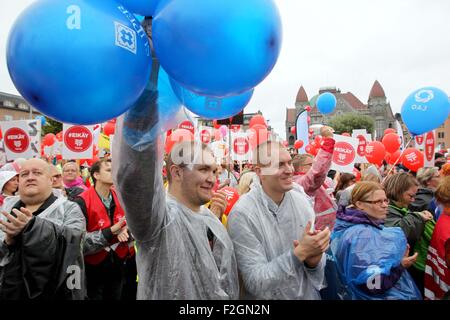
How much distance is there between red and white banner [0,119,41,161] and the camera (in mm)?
5945

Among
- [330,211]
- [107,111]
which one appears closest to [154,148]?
[107,111]

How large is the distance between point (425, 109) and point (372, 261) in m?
4.70

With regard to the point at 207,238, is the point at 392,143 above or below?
above

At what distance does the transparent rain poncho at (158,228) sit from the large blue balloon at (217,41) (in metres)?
0.29

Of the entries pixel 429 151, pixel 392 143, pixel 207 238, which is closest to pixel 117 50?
pixel 207 238

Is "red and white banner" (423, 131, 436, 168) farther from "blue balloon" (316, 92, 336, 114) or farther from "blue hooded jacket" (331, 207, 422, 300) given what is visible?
"blue balloon" (316, 92, 336, 114)

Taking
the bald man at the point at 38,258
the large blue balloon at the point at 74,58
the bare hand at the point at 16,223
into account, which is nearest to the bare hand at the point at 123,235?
the bald man at the point at 38,258

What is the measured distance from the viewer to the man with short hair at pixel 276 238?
1.91 metres

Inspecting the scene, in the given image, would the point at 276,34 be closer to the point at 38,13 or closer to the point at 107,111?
Result: the point at 107,111

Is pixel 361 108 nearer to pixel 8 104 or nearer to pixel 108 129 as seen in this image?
pixel 8 104

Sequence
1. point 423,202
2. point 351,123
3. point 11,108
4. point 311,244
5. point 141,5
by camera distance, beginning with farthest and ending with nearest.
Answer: point 351,123 < point 11,108 < point 423,202 < point 311,244 < point 141,5

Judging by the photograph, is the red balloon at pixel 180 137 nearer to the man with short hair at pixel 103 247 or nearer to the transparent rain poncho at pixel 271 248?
the transparent rain poncho at pixel 271 248

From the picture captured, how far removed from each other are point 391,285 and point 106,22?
2151mm

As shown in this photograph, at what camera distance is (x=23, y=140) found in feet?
19.7
